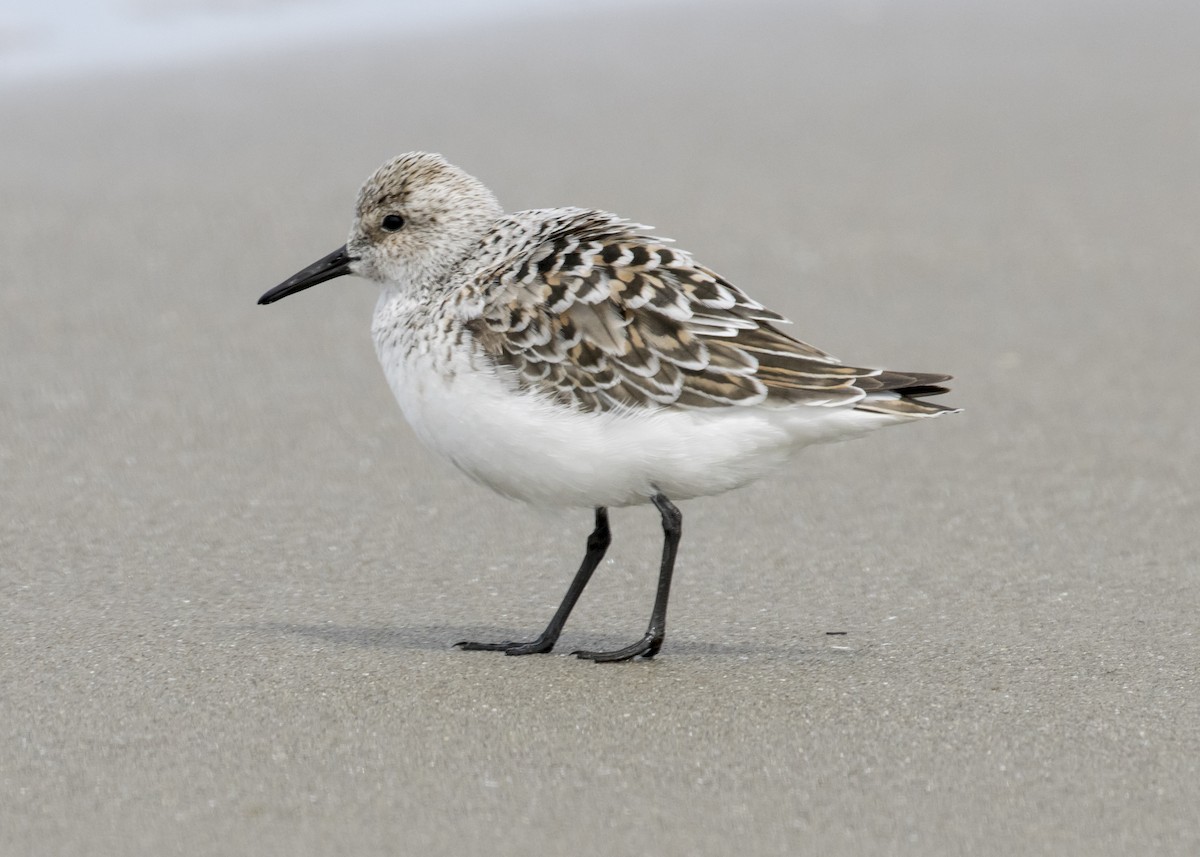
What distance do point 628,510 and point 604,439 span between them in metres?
1.65

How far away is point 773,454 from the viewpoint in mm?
4086

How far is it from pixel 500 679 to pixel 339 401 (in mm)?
2413

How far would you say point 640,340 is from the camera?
4.07 m

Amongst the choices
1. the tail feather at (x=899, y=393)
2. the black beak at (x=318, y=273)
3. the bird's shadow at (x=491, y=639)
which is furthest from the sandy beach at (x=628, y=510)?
the black beak at (x=318, y=273)

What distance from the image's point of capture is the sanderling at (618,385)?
4012 millimetres

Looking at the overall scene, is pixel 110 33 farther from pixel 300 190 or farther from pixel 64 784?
pixel 64 784

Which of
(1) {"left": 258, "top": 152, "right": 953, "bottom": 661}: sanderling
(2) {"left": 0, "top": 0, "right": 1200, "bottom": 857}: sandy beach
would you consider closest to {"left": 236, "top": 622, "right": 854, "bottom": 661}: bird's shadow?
(2) {"left": 0, "top": 0, "right": 1200, "bottom": 857}: sandy beach

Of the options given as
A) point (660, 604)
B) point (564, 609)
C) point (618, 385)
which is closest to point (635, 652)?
point (660, 604)

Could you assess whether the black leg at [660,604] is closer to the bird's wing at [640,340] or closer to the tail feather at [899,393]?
the bird's wing at [640,340]

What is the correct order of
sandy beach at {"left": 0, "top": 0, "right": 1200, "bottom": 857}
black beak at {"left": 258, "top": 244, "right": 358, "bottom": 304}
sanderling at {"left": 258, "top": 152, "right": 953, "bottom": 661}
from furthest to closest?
black beak at {"left": 258, "top": 244, "right": 358, "bottom": 304} < sanderling at {"left": 258, "top": 152, "right": 953, "bottom": 661} < sandy beach at {"left": 0, "top": 0, "right": 1200, "bottom": 857}

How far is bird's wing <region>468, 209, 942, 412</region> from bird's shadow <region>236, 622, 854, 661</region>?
67 centimetres

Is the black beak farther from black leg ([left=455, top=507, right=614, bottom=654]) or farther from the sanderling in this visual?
black leg ([left=455, top=507, right=614, bottom=654])

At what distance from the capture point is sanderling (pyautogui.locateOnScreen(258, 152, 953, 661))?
401cm

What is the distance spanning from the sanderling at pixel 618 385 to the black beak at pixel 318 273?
50cm
